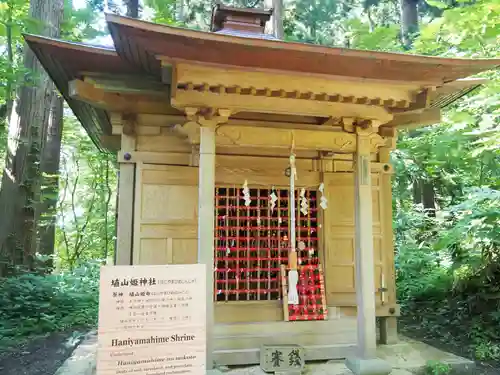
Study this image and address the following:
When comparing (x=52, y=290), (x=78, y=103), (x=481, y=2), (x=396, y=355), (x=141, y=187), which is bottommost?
(x=396, y=355)

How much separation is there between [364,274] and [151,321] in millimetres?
2530

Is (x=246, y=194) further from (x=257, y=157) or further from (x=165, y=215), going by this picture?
→ (x=165, y=215)

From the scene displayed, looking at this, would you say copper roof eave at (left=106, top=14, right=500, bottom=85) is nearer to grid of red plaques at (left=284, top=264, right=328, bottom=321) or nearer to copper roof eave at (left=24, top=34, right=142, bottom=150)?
copper roof eave at (left=24, top=34, right=142, bottom=150)

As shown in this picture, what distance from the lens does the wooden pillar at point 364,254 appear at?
4070 mm

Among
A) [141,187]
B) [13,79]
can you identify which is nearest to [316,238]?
[141,187]

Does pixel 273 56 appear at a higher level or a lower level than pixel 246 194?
higher

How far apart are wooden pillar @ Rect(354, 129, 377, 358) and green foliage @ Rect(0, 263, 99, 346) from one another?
475 centimetres

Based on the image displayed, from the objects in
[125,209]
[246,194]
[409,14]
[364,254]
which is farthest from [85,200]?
[409,14]

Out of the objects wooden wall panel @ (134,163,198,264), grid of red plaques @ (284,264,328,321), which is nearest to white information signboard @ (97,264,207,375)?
wooden wall panel @ (134,163,198,264)

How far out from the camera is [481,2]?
6512 mm

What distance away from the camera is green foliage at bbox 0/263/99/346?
6.06 metres

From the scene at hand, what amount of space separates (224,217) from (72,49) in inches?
96.2

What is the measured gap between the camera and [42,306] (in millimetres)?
6449

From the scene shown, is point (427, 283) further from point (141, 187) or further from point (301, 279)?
point (141, 187)
